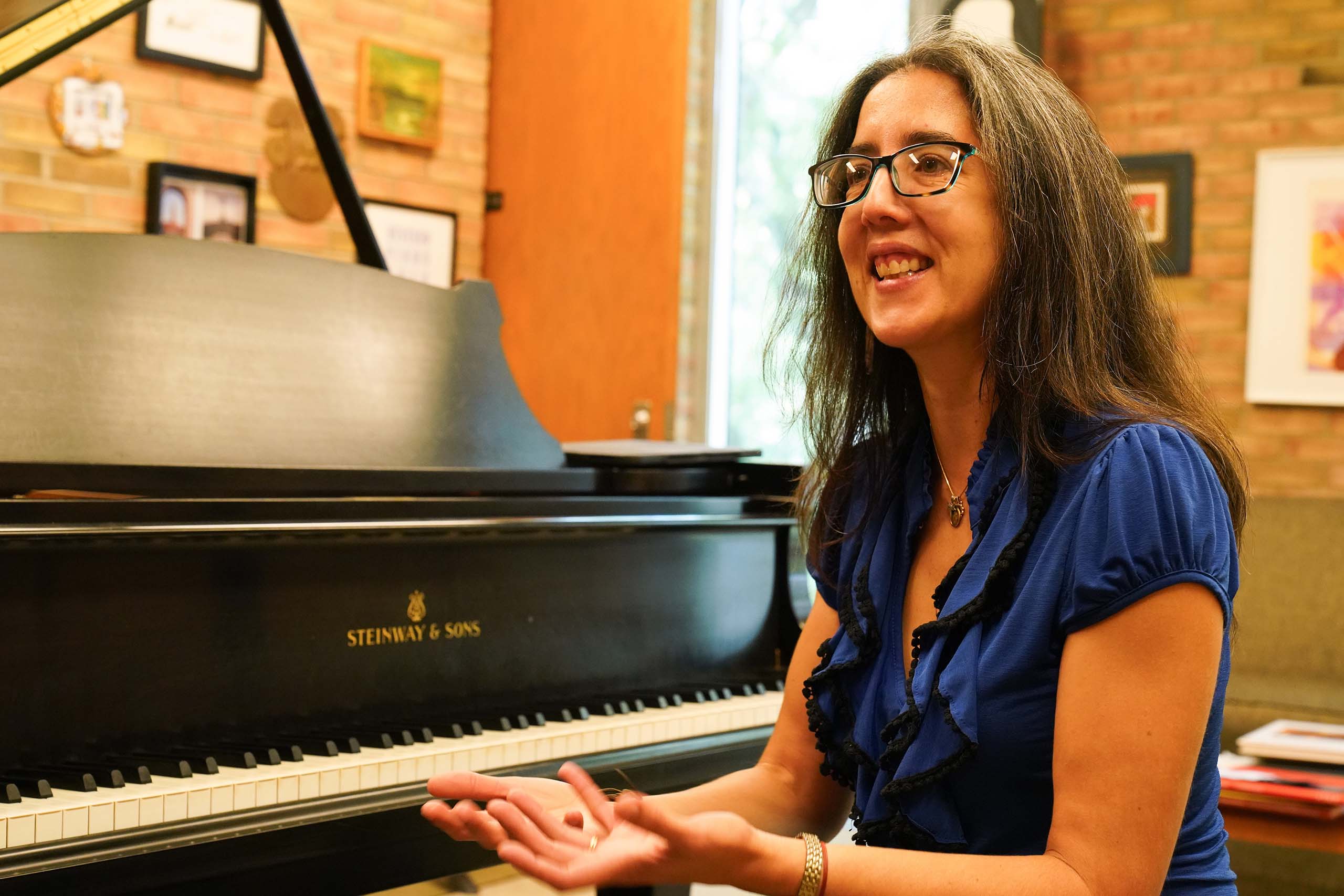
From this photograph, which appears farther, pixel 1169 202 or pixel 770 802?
pixel 1169 202

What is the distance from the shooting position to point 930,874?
3.69 feet

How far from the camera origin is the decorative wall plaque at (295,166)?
4457 mm

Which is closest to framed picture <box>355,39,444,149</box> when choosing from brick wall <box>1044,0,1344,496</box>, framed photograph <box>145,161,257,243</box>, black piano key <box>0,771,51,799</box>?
framed photograph <box>145,161,257,243</box>

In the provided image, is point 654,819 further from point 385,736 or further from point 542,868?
point 385,736

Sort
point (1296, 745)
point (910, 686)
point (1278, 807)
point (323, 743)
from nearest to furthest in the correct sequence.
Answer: point (910, 686)
point (323, 743)
point (1278, 807)
point (1296, 745)

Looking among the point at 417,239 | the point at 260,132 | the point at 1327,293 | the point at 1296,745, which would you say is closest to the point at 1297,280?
the point at 1327,293

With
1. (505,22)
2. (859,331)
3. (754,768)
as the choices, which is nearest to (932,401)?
(859,331)

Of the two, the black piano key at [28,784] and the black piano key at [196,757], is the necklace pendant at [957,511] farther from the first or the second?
the black piano key at [28,784]

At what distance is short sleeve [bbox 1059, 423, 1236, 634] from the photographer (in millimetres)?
1122

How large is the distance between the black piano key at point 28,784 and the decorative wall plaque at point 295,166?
3.29 m

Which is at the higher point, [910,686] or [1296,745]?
[910,686]

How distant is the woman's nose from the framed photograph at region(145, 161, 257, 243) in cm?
322

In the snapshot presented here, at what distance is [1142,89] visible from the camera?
15.5ft

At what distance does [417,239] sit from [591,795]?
13.1 ft
